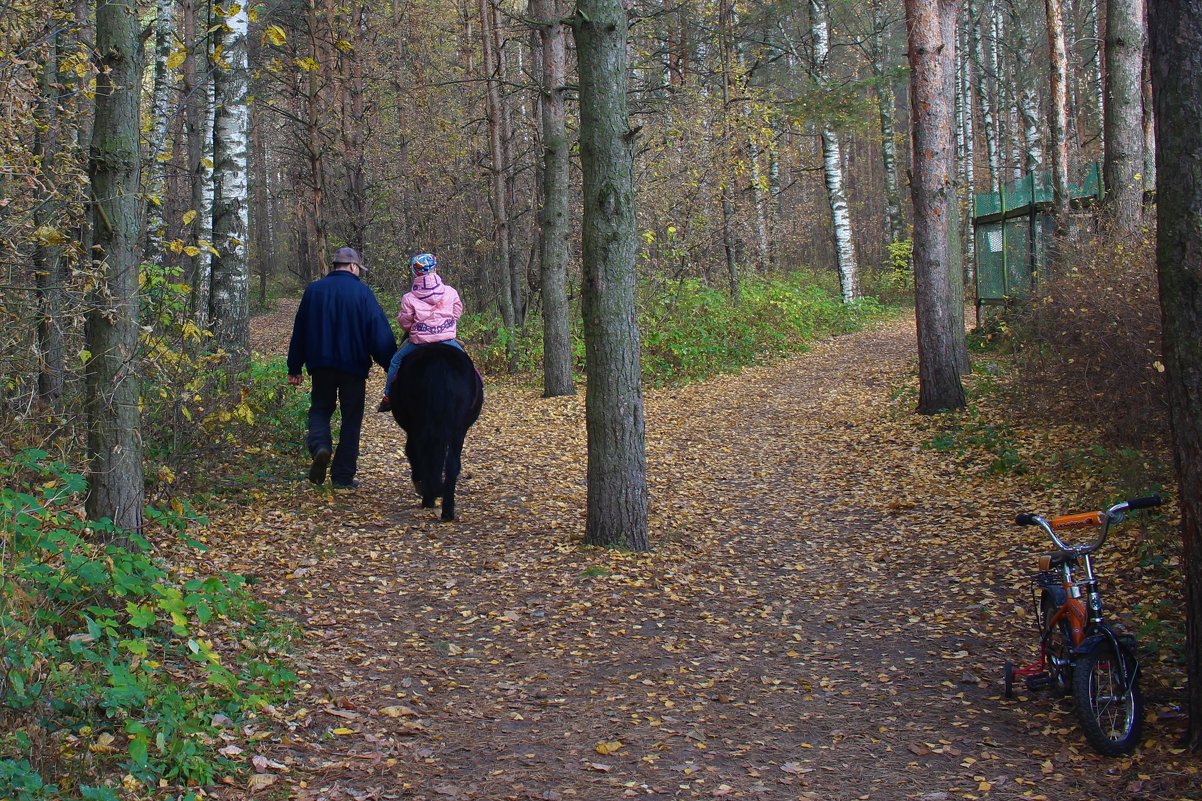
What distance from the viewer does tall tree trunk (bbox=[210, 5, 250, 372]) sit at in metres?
10.0

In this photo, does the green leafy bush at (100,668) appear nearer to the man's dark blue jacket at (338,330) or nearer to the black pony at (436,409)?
the black pony at (436,409)

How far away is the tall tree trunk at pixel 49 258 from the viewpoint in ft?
18.7

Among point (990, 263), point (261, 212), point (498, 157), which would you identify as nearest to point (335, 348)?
point (498, 157)

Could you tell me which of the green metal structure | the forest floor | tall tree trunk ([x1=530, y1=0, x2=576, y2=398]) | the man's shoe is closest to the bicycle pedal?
the forest floor

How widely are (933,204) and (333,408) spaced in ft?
26.0

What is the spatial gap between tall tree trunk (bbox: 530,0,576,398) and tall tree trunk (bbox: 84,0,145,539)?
31.9 feet

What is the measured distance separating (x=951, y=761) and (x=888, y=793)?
19.2 inches

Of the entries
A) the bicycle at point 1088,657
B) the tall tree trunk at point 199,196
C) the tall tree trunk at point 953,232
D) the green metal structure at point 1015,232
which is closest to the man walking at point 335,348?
the tall tree trunk at point 199,196

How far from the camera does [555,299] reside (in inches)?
608

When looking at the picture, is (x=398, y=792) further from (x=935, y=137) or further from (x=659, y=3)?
(x=659, y=3)

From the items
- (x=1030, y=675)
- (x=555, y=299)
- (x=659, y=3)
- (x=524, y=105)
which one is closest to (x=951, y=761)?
(x=1030, y=675)

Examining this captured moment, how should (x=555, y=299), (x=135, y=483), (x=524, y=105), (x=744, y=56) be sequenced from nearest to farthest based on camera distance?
(x=135, y=483), (x=555, y=299), (x=524, y=105), (x=744, y=56)

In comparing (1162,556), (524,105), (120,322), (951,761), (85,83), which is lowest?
(951,761)

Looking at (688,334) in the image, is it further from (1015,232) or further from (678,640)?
(678,640)
